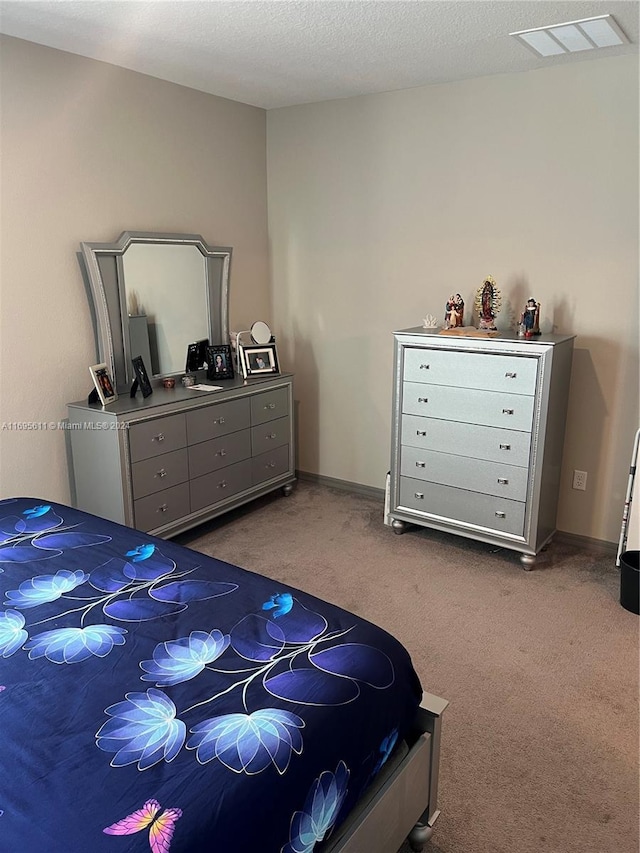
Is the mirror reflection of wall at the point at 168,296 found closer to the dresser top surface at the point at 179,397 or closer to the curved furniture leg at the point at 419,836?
the dresser top surface at the point at 179,397

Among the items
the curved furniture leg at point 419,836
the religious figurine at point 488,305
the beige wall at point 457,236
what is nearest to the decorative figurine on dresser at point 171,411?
the beige wall at point 457,236

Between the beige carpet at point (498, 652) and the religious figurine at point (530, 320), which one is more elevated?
the religious figurine at point (530, 320)

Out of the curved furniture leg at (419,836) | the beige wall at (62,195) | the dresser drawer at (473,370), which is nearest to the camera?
the curved furniture leg at (419,836)

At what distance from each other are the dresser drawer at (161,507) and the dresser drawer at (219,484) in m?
0.07

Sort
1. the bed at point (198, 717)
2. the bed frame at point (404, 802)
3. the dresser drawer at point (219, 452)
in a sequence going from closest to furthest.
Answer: the bed at point (198, 717), the bed frame at point (404, 802), the dresser drawer at point (219, 452)

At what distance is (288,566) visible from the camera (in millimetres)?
3402

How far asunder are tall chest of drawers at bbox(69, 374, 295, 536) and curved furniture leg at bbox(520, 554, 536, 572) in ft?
5.31

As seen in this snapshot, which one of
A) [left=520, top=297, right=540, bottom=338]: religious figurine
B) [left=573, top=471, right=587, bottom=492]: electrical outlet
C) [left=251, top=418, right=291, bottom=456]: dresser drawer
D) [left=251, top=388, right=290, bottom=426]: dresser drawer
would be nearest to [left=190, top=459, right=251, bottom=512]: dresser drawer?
[left=251, top=418, right=291, bottom=456]: dresser drawer

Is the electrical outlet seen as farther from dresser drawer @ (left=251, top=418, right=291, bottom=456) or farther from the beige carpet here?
dresser drawer @ (left=251, top=418, right=291, bottom=456)

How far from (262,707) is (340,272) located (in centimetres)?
329

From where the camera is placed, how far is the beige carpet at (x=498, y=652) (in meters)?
1.92

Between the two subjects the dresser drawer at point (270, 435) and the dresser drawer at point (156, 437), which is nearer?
the dresser drawer at point (156, 437)

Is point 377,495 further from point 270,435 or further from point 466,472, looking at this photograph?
point 466,472

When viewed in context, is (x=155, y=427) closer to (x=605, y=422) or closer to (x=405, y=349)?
(x=405, y=349)
